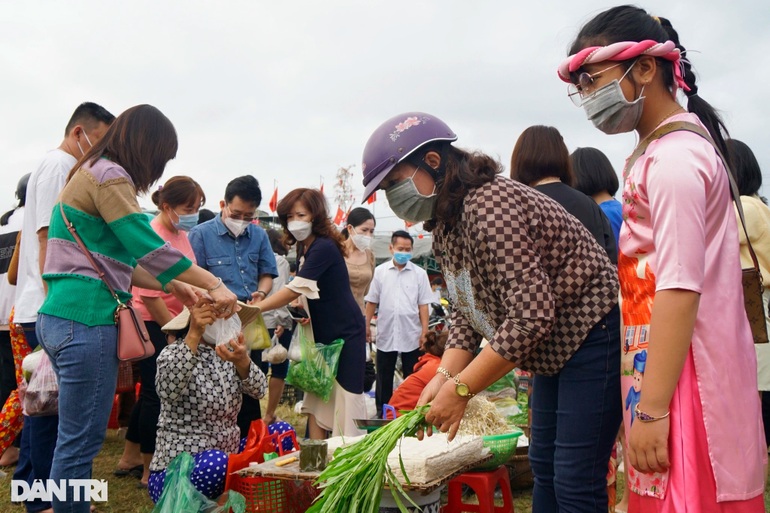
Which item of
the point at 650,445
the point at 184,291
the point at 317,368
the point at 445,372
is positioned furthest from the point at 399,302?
the point at 650,445

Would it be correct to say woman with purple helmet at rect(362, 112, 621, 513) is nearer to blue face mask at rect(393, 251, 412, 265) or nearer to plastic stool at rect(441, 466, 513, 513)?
plastic stool at rect(441, 466, 513, 513)

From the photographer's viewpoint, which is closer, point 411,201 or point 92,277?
point 411,201

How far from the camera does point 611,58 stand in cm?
201

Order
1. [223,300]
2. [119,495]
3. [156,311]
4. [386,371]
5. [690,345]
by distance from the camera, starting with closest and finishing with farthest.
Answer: [690,345]
[223,300]
[156,311]
[119,495]
[386,371]

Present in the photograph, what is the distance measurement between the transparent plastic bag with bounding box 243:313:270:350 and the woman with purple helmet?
2227mm

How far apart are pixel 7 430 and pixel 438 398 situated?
13.9ft

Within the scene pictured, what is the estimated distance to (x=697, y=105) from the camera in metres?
2.10

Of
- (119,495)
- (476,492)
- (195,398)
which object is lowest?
(119,495)

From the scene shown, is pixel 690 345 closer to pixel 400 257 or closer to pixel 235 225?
pixel 235 225

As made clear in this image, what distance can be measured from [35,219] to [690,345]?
3415 millimetres

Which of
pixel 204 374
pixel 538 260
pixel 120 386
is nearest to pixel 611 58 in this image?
pixel 538 260

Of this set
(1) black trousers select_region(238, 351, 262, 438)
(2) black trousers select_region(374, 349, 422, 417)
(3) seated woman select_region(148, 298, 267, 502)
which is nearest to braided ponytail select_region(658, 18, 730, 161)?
(3) seated woman select_region(148, 298, 267, 502)

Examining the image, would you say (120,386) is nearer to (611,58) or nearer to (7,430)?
(7,430)

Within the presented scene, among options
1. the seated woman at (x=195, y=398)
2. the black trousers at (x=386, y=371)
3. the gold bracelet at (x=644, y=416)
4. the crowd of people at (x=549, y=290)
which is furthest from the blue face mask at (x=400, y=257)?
the gold bracelet at (x=644, y=416)
